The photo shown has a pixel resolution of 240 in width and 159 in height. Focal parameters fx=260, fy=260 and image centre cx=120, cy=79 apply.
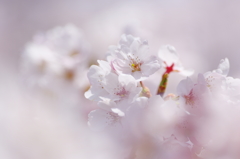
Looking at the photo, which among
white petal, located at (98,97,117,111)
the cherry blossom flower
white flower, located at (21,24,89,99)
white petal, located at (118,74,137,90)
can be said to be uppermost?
white flower, located at (21,24,89,99)

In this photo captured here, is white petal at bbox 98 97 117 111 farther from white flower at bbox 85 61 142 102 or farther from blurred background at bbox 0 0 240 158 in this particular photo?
blurred background at bbox 0 0 240 158

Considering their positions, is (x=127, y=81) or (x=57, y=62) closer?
(x=127, y=81)

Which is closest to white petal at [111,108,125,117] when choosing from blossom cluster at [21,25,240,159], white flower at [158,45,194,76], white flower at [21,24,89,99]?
blossom cluster at [21,25,240,159]

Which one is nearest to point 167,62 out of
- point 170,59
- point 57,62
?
point 170,59

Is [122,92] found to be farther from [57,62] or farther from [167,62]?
[57,62]

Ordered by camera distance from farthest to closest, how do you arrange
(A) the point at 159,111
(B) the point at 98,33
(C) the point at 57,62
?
(B) the point at 98,33 < (C) the point at 57,62 < (A) the point at 159,111

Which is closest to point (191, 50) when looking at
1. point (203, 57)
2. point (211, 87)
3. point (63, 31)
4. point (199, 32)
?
point (203, 57)

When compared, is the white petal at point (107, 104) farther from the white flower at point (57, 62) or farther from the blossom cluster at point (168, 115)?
the white flower at point (57, 62)

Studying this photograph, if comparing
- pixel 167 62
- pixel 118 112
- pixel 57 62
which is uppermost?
pixel 57 62
